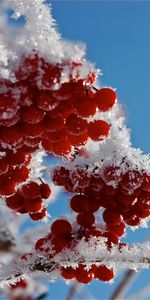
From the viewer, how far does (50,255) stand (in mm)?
1251

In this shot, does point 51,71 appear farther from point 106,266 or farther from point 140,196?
point 106,266

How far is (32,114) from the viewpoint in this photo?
3.43 ft

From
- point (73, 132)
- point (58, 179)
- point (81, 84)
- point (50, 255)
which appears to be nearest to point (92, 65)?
point (81, 84)

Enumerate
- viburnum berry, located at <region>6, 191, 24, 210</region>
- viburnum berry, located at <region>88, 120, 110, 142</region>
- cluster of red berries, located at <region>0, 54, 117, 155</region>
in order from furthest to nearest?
viburnum berry, located at <region>6, 191, 24, 210</region> < viburnum berry, located at <region>88, 120, 110, 142</region> < cluster of red berries, located at <region>0, 54, 117, 155</region>

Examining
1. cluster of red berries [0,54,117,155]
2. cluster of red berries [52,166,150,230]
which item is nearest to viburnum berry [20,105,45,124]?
cluster of red berries [0,54,117,155]

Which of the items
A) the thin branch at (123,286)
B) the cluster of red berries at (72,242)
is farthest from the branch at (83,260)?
the thin branch at (123,286)

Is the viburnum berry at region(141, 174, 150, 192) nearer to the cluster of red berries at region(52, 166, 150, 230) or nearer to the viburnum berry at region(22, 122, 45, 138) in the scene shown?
the cluster of red berries at region(52, 166, 150, 230)

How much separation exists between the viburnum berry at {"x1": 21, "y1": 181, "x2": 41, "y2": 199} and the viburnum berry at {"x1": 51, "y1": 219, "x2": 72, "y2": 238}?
9 cm

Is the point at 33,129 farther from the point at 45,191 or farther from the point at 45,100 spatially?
the point at 45,191

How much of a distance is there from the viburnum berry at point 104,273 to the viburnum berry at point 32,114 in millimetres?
486

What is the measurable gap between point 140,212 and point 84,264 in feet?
0.63

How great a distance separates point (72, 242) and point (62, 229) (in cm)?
4

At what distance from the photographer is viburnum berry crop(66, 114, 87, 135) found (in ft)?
3.59

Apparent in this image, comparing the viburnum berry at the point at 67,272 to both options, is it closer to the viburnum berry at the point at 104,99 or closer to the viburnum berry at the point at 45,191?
the viburnum berry at the point at 45,191
